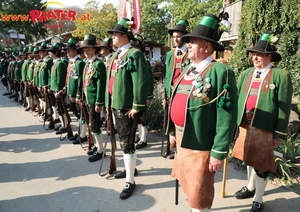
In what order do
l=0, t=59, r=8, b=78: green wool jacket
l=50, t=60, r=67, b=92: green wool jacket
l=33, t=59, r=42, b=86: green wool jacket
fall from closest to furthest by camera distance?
l=50, t=60, r=67, b=92: green wool jacket
l=33, t=59, r=42, b=86: green wool jacket
l=0, t=59, r=8, b=78: green wool jacket

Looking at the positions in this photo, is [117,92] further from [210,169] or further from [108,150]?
[108,150]

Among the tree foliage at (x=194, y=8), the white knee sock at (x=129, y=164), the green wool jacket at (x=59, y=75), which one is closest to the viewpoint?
the white knee sock at (x=129, y=164)

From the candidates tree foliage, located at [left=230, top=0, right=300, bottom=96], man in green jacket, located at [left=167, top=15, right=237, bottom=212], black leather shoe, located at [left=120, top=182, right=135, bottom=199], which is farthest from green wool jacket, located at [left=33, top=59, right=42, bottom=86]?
man in green jacket, located at [left=167, top=15, right=237, bottom=212]

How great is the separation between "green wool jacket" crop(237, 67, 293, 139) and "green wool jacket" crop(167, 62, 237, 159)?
91 cm

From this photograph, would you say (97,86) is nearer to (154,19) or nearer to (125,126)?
(125,126)

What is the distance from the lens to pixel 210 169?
7.11ft

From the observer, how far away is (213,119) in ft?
7.10

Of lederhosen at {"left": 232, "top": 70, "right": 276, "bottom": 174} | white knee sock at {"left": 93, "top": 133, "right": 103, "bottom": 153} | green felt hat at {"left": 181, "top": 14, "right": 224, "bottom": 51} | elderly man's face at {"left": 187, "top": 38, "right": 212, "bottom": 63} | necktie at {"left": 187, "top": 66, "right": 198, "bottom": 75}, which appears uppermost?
green felt hat at {"left": 181, "top": 14, "right": 224, "bottom": 51}

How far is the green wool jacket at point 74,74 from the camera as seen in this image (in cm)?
504

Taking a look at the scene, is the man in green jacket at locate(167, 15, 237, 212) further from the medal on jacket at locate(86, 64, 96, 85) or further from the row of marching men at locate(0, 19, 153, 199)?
the medal on jacket at locate(86, 64, 96, 85)

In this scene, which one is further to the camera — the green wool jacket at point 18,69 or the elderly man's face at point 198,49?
the green wool jacket at point 18,69

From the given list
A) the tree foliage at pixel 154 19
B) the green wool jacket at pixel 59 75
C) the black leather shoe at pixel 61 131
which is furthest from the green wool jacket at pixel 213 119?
the tree foliage at pixel 154 19

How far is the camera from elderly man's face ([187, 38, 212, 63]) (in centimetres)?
213

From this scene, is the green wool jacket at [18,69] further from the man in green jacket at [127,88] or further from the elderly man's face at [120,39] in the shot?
the elderly man's face at [120,39]
